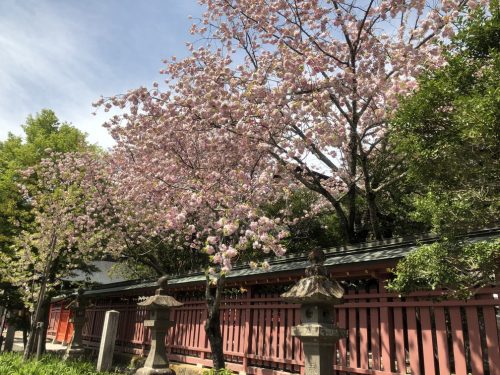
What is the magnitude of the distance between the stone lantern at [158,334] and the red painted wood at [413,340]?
4865 mm

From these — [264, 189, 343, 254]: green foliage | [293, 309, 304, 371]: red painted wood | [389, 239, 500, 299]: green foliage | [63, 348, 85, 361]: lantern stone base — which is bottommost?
[63, 348, 85, 361]: lantern stone base

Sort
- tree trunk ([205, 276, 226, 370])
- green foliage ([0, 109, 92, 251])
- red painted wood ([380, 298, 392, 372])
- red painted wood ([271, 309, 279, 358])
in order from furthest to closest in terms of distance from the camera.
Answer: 1. green foliage ([0, 109, 92, 251])
2. tree trunk ([205, 276, 226, 370])
3. red painted wood ([271, 309, 279, 358])
4. red painted wood ([380, 298, 392, 372])

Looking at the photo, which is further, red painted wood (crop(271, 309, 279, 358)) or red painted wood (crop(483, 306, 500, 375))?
red painted wood (crop(271, 309, 279, 358))

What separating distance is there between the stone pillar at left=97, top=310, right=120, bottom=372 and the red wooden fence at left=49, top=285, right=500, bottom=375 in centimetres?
234

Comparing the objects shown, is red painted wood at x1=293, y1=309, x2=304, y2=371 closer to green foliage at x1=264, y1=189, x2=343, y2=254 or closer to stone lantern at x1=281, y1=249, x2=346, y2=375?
stone lantern at x1=281, y1=249, x2=346, y2=375

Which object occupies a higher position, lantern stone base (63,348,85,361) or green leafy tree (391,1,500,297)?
green leafy tree (391,1,500,297)

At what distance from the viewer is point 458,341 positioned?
6402 millimetres

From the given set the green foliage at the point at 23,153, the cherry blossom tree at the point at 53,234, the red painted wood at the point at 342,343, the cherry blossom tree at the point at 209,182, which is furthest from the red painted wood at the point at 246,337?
the green foliage at the point at 23,153

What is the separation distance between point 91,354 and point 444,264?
626 inches

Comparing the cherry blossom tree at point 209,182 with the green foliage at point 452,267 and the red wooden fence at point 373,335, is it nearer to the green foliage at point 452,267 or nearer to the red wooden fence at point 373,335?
the red wooden fence at point 373,335

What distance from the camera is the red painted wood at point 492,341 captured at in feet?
19.4

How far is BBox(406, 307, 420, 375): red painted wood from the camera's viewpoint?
22.3 feet

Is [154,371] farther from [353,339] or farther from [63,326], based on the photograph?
[63,326]

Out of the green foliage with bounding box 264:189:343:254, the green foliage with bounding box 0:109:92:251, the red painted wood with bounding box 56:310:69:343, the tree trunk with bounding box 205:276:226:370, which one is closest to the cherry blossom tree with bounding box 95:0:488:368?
the tree trunk with bounding box 205:276:226:370
